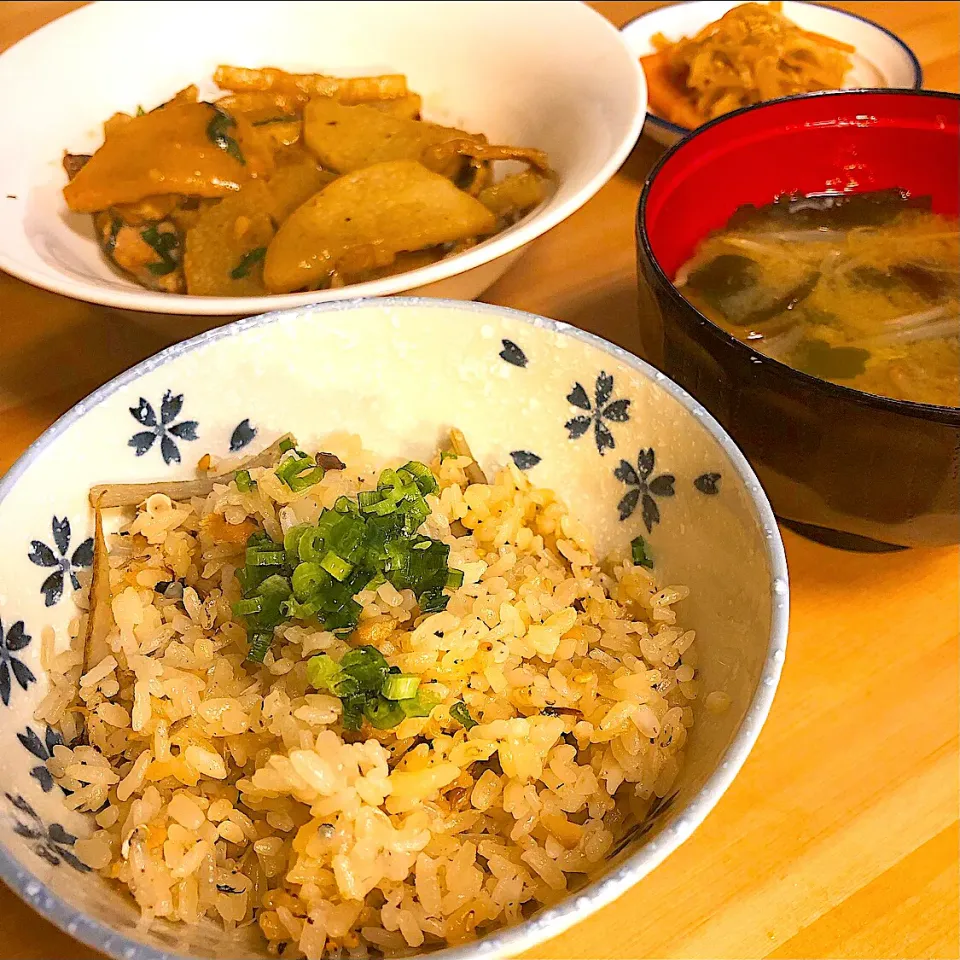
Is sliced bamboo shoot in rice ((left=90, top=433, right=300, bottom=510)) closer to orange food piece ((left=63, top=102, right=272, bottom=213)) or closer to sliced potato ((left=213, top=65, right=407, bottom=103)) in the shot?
orange food piece ((left=63, top=102, right=272, bottom=213))

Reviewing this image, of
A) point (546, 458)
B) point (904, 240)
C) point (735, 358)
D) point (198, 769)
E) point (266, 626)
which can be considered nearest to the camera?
point (198, 769)

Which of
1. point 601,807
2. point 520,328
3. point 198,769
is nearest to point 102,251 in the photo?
point 520,328

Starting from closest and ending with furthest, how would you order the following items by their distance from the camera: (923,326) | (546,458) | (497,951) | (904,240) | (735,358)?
(497,951), (735,358), (546,458), (923,326), (904,240)

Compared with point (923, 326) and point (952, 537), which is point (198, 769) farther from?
point (923, 326)

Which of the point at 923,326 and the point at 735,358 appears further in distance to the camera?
the point at 923,326

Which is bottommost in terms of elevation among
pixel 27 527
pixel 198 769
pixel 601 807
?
pixel 601 807

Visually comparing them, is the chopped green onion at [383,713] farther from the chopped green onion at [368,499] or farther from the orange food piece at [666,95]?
the orange food piece at [666,95]

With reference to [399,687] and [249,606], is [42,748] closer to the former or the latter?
[249,606]

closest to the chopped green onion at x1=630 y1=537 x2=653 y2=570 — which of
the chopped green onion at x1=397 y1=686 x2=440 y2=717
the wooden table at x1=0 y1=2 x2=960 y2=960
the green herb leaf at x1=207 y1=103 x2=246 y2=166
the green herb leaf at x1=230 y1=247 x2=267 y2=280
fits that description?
the wooden table at x1=0 y1=2 x2=960 y2=960
